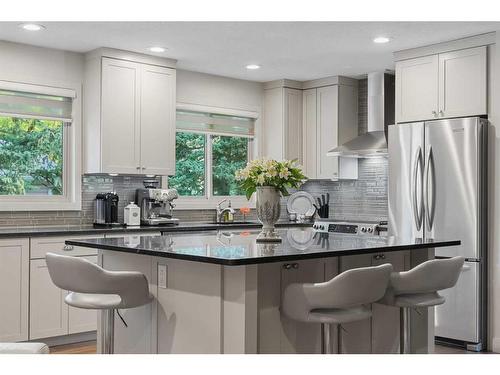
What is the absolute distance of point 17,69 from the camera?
5.71 m

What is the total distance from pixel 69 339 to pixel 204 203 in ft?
7.71

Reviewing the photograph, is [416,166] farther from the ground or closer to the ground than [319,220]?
farther from the ground

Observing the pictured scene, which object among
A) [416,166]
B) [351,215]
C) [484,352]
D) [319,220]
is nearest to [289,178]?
[416,166]

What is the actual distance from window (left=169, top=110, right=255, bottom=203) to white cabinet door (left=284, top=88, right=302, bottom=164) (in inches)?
18.0

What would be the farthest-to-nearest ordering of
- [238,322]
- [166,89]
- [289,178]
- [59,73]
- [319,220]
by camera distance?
[319,220]
[166,89]
[59,73]
[289,178]
[238,322]

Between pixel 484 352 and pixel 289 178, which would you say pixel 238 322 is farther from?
pixel 484 352

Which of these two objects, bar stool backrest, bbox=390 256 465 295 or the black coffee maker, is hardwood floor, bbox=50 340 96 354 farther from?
bar stool backrest, bbox=390 256 465 295

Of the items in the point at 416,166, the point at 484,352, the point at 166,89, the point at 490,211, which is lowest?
the point at 484,352

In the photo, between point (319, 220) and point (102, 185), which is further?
point (319, 220)

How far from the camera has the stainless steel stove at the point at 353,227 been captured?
6.47 m

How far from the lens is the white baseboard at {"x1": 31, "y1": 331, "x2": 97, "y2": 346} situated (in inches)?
210

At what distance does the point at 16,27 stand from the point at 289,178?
272cm

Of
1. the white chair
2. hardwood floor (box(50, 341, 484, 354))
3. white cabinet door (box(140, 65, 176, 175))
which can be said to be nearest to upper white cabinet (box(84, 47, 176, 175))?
white cabinet door (box(140, 65, 176, 175))

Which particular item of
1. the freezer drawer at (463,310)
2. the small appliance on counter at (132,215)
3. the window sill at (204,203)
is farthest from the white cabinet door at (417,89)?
the small appliance on counter at (132,215)
